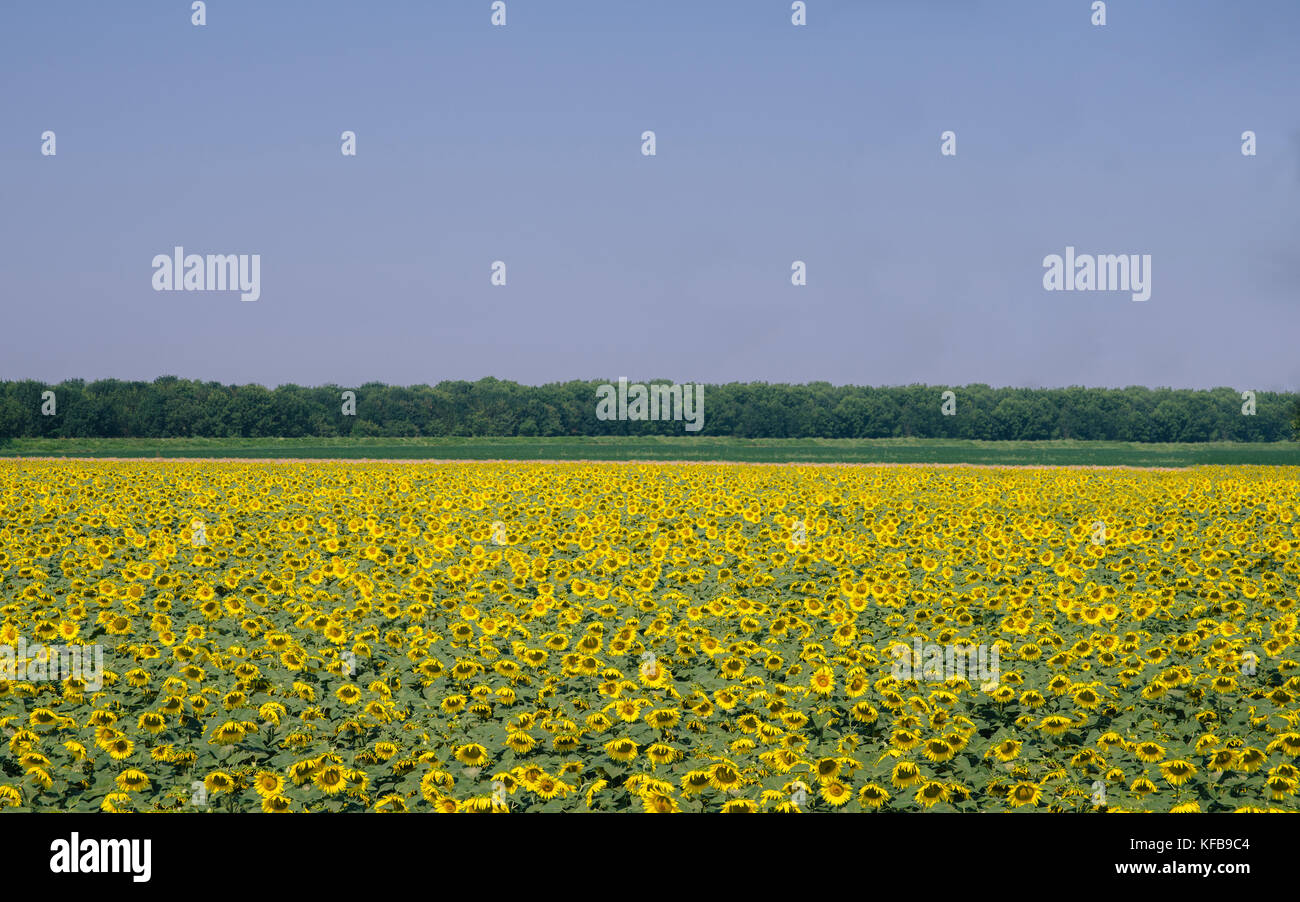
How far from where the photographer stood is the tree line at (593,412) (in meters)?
100

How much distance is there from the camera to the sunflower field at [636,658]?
7.01 metres

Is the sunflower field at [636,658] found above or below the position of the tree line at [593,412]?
below

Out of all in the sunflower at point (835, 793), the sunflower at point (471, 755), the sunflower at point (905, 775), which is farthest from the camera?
the sunflower at point (471, 755)

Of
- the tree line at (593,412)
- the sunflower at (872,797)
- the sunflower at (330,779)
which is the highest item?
the tree line at (593,412)

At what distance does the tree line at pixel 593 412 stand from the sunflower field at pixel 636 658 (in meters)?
67.3

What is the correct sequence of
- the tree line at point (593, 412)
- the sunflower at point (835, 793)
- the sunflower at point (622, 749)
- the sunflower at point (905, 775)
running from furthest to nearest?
the tree line at point (593, 412), the sunflower at point (622, 749), the sunflower at point (905, 775), the sunflower at point (835, 793)

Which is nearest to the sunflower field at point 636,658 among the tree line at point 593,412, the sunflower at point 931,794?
the sunflower at point 931,794

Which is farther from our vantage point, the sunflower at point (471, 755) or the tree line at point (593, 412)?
the tree line at point (593, 412)

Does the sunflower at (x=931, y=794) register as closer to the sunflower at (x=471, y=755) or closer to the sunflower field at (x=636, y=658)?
the sunflower field at (x=636, y=658)

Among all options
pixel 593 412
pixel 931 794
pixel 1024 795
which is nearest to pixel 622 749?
pixel 931 794

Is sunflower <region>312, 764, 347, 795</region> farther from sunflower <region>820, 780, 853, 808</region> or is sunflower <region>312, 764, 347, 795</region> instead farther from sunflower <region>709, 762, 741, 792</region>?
sunflower <region>820, 780, 853, 808</region>

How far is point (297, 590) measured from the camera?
467 inches
